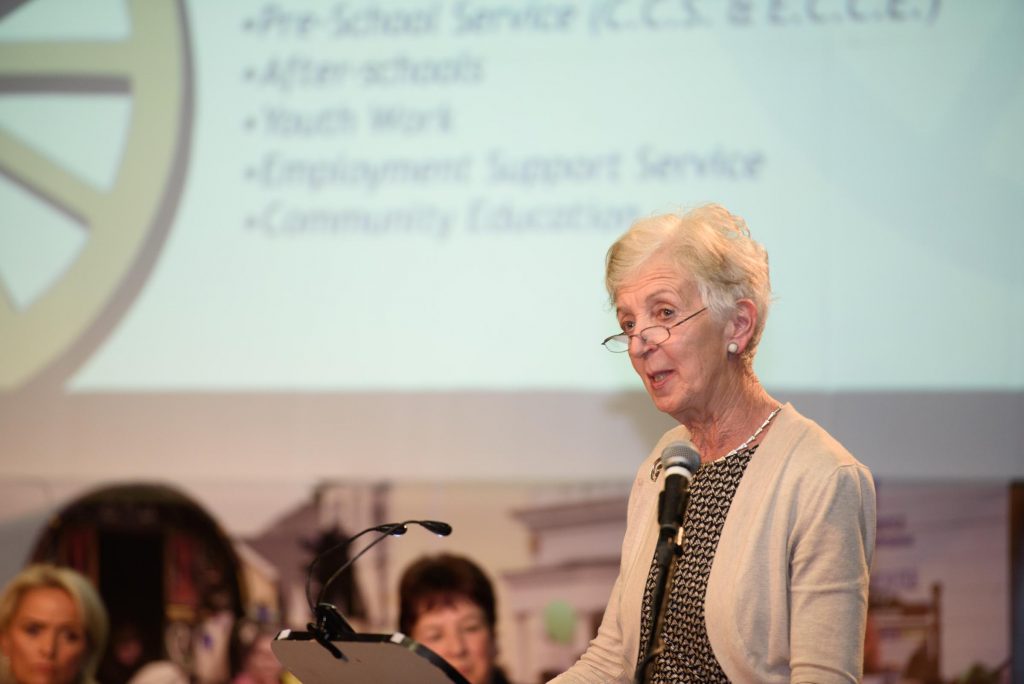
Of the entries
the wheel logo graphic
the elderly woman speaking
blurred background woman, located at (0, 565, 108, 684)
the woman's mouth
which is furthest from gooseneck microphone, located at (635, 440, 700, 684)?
blurred background woman, located at (0, 565, 108, 684)

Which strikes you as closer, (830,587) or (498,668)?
(830,587)

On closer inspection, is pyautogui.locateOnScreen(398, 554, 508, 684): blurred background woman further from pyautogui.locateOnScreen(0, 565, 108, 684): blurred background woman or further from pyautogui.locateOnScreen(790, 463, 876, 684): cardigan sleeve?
pyautogui.locateOnScreen(790, 463, 876, 684): cardigan sleeve

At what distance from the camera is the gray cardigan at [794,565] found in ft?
5.68

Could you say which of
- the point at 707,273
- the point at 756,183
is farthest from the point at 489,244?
the point at 707,273

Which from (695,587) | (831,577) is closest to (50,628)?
(695,587)

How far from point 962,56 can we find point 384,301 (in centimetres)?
197

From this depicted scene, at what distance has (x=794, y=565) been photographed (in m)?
1.79

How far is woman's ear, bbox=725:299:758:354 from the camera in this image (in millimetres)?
1976

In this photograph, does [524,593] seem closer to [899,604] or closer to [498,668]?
[498,668]

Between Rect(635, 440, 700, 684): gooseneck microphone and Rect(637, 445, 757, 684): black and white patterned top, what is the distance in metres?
0.24

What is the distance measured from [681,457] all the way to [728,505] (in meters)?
0.29

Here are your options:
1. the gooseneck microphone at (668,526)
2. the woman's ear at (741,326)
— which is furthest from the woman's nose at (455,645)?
the gooseneck microphone at (668,526)

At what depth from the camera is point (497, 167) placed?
393 cm

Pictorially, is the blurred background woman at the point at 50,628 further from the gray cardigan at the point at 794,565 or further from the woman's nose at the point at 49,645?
the gray cardigan at the point at 794,565
